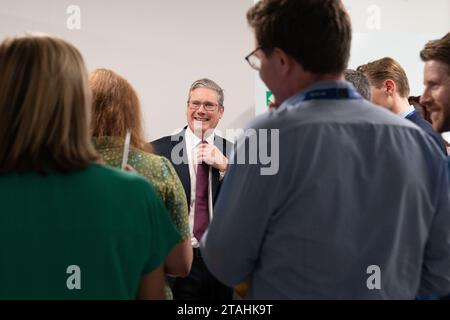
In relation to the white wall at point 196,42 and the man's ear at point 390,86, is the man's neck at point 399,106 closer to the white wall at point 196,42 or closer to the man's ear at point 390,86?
the man's ear at point 390,86

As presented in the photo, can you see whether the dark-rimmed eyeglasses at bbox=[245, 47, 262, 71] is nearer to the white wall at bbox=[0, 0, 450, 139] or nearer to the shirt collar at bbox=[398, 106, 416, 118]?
the shirt collar at bbox=[398, 106, 416, 118]

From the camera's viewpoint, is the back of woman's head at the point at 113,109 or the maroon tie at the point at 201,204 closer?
the back of woman's head at the point at 113,109

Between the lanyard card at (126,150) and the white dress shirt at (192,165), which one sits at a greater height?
the lanyard card at (126,150)

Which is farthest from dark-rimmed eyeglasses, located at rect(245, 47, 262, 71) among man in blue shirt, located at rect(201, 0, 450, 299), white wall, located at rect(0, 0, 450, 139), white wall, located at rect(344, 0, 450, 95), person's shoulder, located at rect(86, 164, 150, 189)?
white wall, located at rect(344, 0, 450, 95)

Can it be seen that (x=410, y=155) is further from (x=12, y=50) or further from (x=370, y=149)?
(x=12, y=50)

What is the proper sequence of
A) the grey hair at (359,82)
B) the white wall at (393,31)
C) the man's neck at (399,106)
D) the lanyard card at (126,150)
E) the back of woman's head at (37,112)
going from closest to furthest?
the back of woman's head at (37,112), the lanyard card at (126,150), the grey hair at (359,82), the man's neck at (399,106), the white wall at (393,31)

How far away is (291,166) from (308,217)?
0.11 m

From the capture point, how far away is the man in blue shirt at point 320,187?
1.12 metres

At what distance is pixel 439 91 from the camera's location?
5.42 feet

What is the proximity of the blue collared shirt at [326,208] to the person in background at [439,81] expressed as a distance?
0.50 metres

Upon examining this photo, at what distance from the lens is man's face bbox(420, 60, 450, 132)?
1.64 metres

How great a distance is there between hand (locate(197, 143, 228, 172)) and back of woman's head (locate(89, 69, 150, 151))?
3.41ft

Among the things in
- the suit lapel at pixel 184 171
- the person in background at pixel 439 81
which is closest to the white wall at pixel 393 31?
the suit lapel at pixel 184 171
